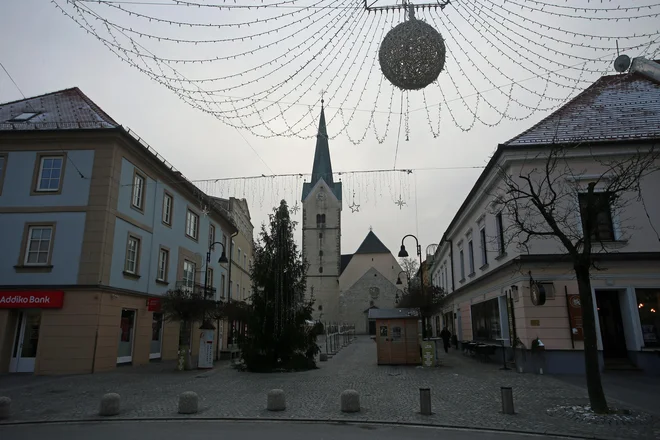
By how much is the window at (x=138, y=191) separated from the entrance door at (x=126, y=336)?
17.2ft

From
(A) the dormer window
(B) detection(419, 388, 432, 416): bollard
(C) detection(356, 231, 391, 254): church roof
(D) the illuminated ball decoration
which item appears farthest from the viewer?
(C) detection(356, 231, 391, 254): church roof

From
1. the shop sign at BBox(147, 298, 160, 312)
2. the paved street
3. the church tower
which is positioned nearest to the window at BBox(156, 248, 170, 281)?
the shop sign at BBox(147, 298, 160, 312)

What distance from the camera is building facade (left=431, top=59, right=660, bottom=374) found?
1734 cm

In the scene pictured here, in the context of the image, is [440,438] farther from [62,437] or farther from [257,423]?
[62,437]

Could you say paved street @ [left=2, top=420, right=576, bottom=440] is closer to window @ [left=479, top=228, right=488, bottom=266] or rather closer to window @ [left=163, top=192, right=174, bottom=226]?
window @ [left=479, top=228, right=488, bottom=266]

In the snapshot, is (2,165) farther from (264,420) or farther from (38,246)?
(264,420)

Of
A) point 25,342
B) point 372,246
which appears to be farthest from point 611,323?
point 372,246

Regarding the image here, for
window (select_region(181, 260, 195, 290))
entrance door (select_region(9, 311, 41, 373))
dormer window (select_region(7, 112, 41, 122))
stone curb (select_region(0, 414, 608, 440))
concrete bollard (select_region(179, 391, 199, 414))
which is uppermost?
dormer window (select_region(7, 112, 41, 122))

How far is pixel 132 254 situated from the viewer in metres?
23.0

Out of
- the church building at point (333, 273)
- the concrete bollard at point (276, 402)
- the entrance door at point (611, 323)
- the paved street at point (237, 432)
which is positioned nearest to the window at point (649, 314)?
the entrance door at point (611, 323)

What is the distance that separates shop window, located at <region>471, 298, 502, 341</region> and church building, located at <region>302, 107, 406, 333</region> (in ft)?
147

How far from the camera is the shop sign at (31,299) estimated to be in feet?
62.3

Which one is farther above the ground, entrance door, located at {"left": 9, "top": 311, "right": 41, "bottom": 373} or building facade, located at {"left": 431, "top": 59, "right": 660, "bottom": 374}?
building facade, located at {"left": 431, "top": 59, "right": 660, "bottom": 374}

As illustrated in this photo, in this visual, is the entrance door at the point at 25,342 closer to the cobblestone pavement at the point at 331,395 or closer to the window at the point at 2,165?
the cobblestone pavement at the point at 331,395
